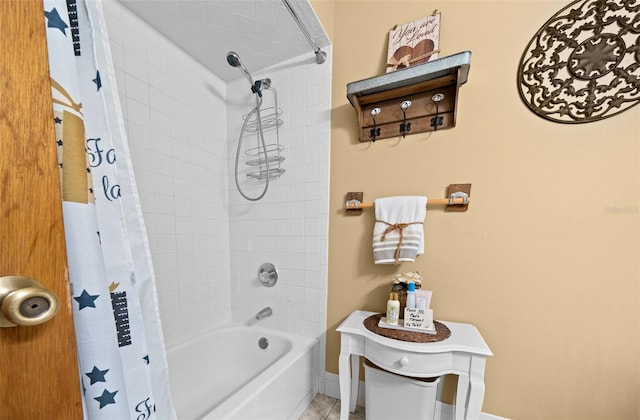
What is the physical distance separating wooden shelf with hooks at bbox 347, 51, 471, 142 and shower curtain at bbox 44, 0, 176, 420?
3.46ft

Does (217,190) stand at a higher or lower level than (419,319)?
higher

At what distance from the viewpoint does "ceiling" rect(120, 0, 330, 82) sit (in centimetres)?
120

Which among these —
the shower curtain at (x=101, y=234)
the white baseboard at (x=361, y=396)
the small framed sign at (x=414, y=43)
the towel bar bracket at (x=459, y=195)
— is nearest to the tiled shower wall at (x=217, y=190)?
the white baseboard at (x=361, y=396)

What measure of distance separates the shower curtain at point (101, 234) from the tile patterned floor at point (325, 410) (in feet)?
3.48

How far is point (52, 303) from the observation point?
28 cm

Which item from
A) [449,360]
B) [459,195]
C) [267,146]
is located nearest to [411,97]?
[459,195]

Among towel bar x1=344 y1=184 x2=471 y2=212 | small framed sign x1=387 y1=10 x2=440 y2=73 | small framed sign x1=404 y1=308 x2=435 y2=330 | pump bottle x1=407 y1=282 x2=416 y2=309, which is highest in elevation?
small framed sign x1=387 y1=10 x2=440 y2=73

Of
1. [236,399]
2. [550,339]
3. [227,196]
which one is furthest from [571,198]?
[227,196]

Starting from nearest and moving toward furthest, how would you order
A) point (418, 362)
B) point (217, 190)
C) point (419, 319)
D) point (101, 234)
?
point (101, 234)
point (418, 362)
point (419, 319)
point (217, 190)

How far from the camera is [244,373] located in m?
1.57

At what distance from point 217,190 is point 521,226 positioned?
71.0 inches

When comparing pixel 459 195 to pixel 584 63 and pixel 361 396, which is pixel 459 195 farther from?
pixel 361 396

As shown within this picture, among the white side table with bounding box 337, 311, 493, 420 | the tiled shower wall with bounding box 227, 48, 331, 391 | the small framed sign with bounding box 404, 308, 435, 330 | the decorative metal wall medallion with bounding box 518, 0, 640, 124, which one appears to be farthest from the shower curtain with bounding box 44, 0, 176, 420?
the decorative metal wall medallion with bounding box 518, 0, 640, 124

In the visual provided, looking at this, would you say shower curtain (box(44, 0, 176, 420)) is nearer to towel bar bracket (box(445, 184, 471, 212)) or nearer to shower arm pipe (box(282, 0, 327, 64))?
shower arm pipe (box(282, 0, 327, 64))
